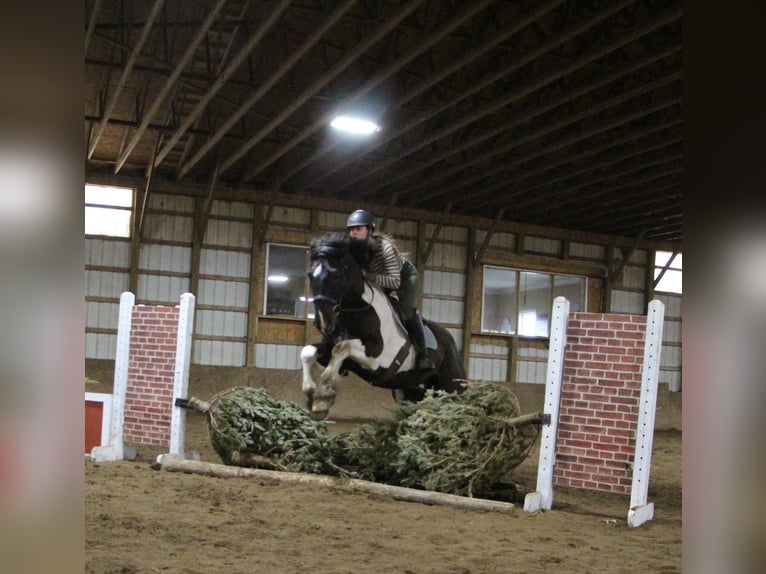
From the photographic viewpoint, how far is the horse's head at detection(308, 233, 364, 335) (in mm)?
6211

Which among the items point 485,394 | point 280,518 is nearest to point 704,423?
point 280,518

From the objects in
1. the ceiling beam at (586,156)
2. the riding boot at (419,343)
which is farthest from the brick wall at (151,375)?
the ceiling beam at (586,156)

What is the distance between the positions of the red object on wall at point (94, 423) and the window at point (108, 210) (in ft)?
22.1

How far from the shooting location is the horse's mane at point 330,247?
248 inches

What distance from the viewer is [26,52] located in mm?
615

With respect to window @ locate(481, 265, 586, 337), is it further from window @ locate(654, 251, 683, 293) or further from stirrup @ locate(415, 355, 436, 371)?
stirrup @ locate(415, 355, 436, 371)

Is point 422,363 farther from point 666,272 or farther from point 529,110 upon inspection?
point 666,272

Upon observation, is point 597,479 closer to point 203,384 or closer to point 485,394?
point 485,394

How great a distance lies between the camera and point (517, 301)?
53.4 ft

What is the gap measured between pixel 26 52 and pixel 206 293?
13.2m

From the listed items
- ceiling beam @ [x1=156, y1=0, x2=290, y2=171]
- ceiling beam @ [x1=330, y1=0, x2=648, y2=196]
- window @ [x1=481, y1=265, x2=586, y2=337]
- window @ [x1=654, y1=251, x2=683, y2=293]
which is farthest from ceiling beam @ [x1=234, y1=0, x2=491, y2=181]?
window @ [x1=654, y1=251, x2=683, y2=293]

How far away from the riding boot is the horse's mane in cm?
117

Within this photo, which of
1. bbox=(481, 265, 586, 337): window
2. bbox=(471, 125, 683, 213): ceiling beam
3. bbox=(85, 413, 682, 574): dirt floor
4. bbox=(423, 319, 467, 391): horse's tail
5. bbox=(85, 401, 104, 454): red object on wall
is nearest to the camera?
bbox=(85, 413, 682, 574): dirt floor

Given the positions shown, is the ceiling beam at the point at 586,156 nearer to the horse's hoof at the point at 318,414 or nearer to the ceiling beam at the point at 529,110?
the ceiling beam at the point at 529,110
